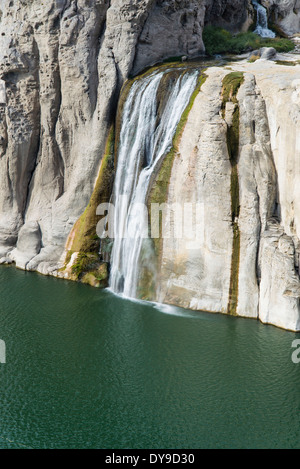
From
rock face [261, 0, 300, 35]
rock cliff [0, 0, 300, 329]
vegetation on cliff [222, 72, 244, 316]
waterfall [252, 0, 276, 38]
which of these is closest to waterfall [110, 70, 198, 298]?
rock cliff [0, 0, 300, 329]

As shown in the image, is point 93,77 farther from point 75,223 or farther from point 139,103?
point 75,223

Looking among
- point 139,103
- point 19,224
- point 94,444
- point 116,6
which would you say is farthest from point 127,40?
point 94,444

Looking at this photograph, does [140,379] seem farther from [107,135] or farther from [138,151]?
[107,135]

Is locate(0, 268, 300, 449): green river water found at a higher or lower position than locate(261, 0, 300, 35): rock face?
lower

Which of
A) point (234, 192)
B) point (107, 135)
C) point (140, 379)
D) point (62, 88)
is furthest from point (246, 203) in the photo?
point (62, 88)

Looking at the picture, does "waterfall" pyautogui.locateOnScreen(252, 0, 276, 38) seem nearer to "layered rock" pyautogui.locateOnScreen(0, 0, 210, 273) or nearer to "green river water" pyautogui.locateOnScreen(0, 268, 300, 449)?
"layered rock" pyautogui.locateOnScreen(0, 0, 210, 273)

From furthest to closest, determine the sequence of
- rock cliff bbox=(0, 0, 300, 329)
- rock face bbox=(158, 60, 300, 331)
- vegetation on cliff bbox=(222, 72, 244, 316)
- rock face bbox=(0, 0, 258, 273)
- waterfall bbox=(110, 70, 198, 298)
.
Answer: rock face bbox=(0, 0, 258, 273) < waterfall bbox=(110, 70, 198, 298) < vegetation on cliff bbox=(222, 72, 244, 316) < rock cliff bbox=(0, 0, 300, 329) < rock face bbox=(158, 60, 300, 331)
